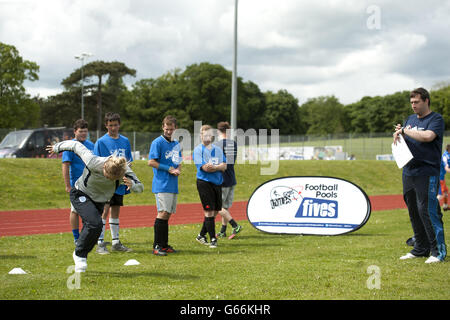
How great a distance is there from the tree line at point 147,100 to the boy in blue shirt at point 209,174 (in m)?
51.6

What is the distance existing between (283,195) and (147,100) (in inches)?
2782

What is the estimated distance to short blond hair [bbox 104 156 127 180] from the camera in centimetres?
549

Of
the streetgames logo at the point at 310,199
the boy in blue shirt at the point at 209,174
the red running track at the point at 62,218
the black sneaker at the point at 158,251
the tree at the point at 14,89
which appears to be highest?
the tree at the point at 14,89

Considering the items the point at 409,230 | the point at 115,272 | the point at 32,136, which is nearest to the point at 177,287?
the point at 115,272

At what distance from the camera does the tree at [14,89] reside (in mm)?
54688

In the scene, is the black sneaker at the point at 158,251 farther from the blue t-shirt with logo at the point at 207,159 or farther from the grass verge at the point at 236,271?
the blue t-shirt with logo at the point at 207,159

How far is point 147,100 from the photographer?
78750 millimetres

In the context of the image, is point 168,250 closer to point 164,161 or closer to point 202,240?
point 202,240

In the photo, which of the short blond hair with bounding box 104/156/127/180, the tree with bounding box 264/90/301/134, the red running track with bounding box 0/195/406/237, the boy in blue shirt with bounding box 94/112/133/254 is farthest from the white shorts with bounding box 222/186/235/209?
the tree with bounding box 264/90/301/134

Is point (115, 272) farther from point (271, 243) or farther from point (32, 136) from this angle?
point (32, 136)

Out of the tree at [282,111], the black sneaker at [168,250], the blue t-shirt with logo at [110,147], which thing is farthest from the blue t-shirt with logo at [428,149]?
the tree at [282,111]

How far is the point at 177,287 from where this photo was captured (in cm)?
527

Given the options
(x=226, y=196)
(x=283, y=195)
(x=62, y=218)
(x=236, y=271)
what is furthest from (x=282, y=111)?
(x=236, y=271)
